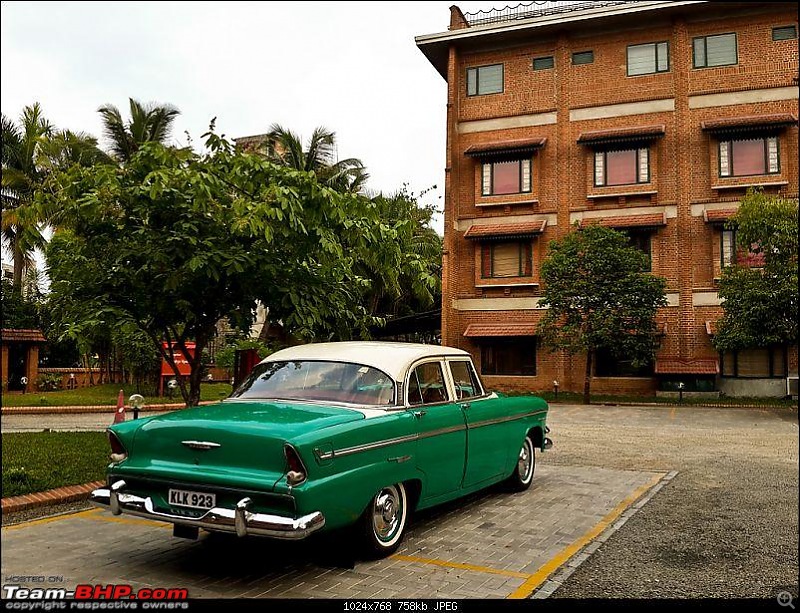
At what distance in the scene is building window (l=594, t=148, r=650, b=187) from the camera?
2975 centimetres

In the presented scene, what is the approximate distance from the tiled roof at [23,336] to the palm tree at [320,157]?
11963mm

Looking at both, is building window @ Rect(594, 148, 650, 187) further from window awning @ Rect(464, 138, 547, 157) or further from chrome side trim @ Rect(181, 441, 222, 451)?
chrome side trim @ Rect(181, 441, 222, 451)

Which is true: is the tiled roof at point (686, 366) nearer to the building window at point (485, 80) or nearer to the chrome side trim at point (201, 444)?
the building window at point (485, 80)

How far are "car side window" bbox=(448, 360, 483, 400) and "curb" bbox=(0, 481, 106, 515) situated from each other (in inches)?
158

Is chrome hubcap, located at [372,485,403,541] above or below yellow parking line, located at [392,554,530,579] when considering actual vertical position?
above

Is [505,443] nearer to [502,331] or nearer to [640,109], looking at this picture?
[502,331]

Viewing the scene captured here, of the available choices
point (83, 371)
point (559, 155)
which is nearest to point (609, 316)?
point (559, 155)

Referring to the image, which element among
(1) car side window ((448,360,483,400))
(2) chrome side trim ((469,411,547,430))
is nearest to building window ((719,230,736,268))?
(2) chrome side trim ((469,411,547,430))

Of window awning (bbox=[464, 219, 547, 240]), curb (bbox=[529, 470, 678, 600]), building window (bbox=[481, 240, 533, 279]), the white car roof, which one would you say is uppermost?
window awning (bbox=[464, 219, 547, 240])

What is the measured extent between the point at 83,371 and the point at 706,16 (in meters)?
26.2

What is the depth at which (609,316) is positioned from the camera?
2569 cm

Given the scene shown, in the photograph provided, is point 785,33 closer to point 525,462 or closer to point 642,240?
point 642,240

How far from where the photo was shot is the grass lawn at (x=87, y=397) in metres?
20.5

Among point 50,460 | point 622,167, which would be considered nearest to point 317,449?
point 50,460
